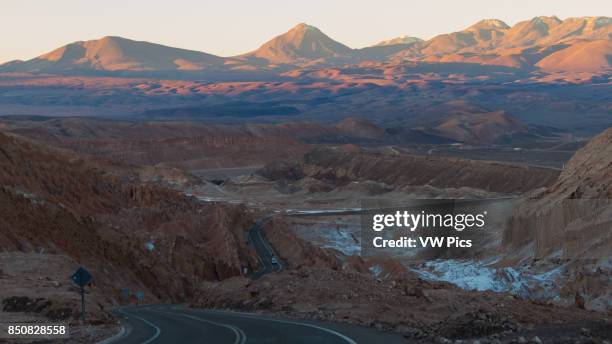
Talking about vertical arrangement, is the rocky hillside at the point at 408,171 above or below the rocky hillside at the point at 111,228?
below

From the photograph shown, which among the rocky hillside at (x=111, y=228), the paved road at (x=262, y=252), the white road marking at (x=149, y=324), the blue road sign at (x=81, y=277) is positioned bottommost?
the paved road at (x=262, y=252)

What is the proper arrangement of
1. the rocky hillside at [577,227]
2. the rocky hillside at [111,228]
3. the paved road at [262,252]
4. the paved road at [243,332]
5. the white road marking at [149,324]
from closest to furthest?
the paved road at [243,332], the white road marking at [149,324], the rocky hillside at [577,227], the rocky hillside at [111,228], the paved road at [262,252]

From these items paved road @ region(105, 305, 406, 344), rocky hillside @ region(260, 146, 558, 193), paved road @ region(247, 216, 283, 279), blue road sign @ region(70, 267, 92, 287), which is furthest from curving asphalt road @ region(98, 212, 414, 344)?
rocky hillside @ region(260, 146, 558, 193)

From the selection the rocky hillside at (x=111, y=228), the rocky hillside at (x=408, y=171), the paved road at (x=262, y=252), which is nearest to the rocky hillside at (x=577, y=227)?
the paved road at (x=262, y=252)

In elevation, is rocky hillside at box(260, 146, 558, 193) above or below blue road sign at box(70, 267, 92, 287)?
below

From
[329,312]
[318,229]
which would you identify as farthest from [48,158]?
[329,312]

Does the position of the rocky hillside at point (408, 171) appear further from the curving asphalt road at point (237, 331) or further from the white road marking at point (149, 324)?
the curving asphalt road at point (237, 331)

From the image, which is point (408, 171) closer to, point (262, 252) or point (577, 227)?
point (262, 252)

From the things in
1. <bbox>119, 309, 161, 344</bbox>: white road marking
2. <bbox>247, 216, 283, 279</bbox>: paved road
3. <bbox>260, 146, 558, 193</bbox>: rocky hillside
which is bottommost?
<bbox>260, 146, 558, 193</bbox>: rocky hillside

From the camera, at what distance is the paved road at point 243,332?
60.7 feet

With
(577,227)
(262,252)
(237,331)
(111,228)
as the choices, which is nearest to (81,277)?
(237,331)

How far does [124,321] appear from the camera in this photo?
24984 millimetres

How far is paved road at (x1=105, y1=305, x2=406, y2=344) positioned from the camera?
18.5m

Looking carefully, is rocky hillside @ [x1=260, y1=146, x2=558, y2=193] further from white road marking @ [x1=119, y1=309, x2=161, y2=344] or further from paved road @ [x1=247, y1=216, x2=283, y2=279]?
white road marking @ [x1=119, y1=309, x2=161, y2=344]
